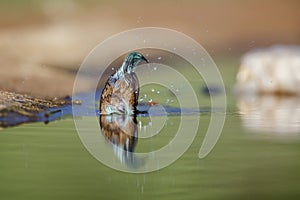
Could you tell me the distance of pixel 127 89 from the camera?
6141mm

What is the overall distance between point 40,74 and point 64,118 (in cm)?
166

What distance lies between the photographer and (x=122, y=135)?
500 cm

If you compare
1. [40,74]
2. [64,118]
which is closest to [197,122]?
[64,118]

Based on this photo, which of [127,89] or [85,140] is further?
[127,89]

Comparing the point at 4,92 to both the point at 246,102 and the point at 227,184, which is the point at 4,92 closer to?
the point at 246,102

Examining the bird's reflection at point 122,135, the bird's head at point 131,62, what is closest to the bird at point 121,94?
the bird's head at point 131,62

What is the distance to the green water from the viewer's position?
3197 mm

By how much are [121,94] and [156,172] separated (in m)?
2.46

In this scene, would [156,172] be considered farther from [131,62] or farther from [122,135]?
[131,62]

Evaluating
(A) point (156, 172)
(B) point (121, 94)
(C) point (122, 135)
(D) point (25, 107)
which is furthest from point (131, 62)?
(A) point (156, 172)

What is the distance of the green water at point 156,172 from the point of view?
10.5ft

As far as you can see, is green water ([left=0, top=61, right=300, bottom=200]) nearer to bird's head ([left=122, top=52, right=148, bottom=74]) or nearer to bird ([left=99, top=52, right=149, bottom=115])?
bird ([left=99, top=52, right=149, bottom=115])

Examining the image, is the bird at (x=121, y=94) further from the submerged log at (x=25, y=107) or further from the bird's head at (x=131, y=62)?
the submerged log at (x=25, y=107)

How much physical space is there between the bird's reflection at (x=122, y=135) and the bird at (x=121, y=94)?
5.6 inches
